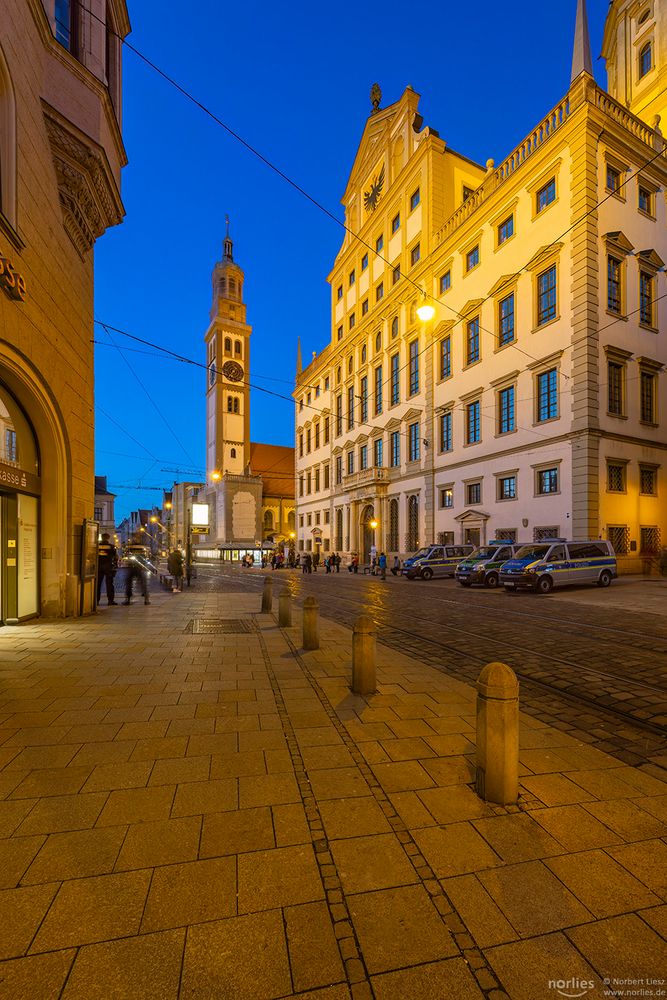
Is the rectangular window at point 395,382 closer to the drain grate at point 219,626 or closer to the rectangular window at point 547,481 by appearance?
the rectangular window at point 547,481

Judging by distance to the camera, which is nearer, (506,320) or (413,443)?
(506,320)

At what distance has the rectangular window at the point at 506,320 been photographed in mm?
25203

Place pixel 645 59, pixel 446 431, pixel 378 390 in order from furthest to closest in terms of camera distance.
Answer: pixel 378 390
pixel 645 59
pixel 446 431

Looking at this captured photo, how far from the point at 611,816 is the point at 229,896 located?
7.84ft

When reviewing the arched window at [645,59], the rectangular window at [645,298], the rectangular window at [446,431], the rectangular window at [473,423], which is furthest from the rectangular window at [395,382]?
the arched window at [645,59]

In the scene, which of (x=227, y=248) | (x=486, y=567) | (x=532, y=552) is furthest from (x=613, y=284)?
(x=227, y=248)

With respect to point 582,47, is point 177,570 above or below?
below

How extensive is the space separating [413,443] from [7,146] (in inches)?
1097

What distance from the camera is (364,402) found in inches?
1593

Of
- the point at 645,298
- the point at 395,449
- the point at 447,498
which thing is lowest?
the point at 447,498

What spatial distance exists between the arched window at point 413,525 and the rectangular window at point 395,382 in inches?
306

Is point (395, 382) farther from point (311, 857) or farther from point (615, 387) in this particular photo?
point (311, 857)

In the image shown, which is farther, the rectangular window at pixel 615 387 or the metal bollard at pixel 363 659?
the rectangular window at pixel 615 387

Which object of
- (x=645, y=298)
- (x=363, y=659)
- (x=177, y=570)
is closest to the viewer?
(x=363, y=659)
